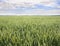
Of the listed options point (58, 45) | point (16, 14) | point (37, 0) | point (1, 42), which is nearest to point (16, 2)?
point (16, 14)

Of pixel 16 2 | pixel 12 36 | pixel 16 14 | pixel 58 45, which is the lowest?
pixel 58 45

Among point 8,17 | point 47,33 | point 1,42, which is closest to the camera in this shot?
point 1,42

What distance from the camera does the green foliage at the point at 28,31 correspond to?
1.69 m

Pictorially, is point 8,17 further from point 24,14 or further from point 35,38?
point 35,38

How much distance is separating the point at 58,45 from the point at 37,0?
0.81 meters

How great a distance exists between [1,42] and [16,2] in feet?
2.38

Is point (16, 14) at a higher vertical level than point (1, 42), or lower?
higher

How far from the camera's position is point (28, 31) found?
1.91m

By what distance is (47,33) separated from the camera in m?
1.83

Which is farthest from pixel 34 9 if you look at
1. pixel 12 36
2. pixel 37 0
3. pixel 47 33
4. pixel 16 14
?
pixel 12 36

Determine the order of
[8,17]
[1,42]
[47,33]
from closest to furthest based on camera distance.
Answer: [1,42] → [47,33] → [8,17]

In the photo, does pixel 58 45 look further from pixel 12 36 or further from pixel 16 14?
pixel 16 14

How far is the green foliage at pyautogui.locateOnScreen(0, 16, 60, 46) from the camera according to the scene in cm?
169

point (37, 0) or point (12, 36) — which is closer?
point (12, 36)
